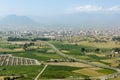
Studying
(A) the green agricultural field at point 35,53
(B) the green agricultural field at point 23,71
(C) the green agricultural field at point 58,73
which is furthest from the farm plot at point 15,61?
(C) the green agricultural field at point 58,73

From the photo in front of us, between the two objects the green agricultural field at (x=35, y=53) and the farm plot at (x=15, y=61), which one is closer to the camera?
the farm plot at (x=15, y=61)

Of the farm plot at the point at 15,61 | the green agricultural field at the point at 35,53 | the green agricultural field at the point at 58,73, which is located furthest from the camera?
the green agricultural field at the point at 35,53

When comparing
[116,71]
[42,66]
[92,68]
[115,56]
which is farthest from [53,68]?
[115,56]

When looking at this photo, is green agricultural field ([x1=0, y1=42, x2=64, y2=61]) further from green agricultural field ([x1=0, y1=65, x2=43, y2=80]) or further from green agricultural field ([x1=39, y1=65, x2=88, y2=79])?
green agricultural field ([x1=0, y1=65, x2=43, y2=80])

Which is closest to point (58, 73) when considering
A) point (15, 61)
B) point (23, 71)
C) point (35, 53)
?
point (23, 71)

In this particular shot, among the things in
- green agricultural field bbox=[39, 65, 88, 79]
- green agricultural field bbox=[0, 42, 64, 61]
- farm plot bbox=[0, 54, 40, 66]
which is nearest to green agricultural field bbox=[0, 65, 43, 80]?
green agricultural field bbox=[39, 65, 88, 79]

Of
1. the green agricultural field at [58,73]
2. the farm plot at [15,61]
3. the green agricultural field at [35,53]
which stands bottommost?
the green agricultural field at [58,73]

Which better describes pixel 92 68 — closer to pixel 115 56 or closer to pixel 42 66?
pixel 42 66

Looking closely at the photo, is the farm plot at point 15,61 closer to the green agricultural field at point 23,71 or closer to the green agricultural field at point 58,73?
the green agricultural field at point 23,71

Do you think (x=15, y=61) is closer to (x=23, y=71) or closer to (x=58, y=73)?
(x=23, y=71)

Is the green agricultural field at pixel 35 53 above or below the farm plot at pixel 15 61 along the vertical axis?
above
